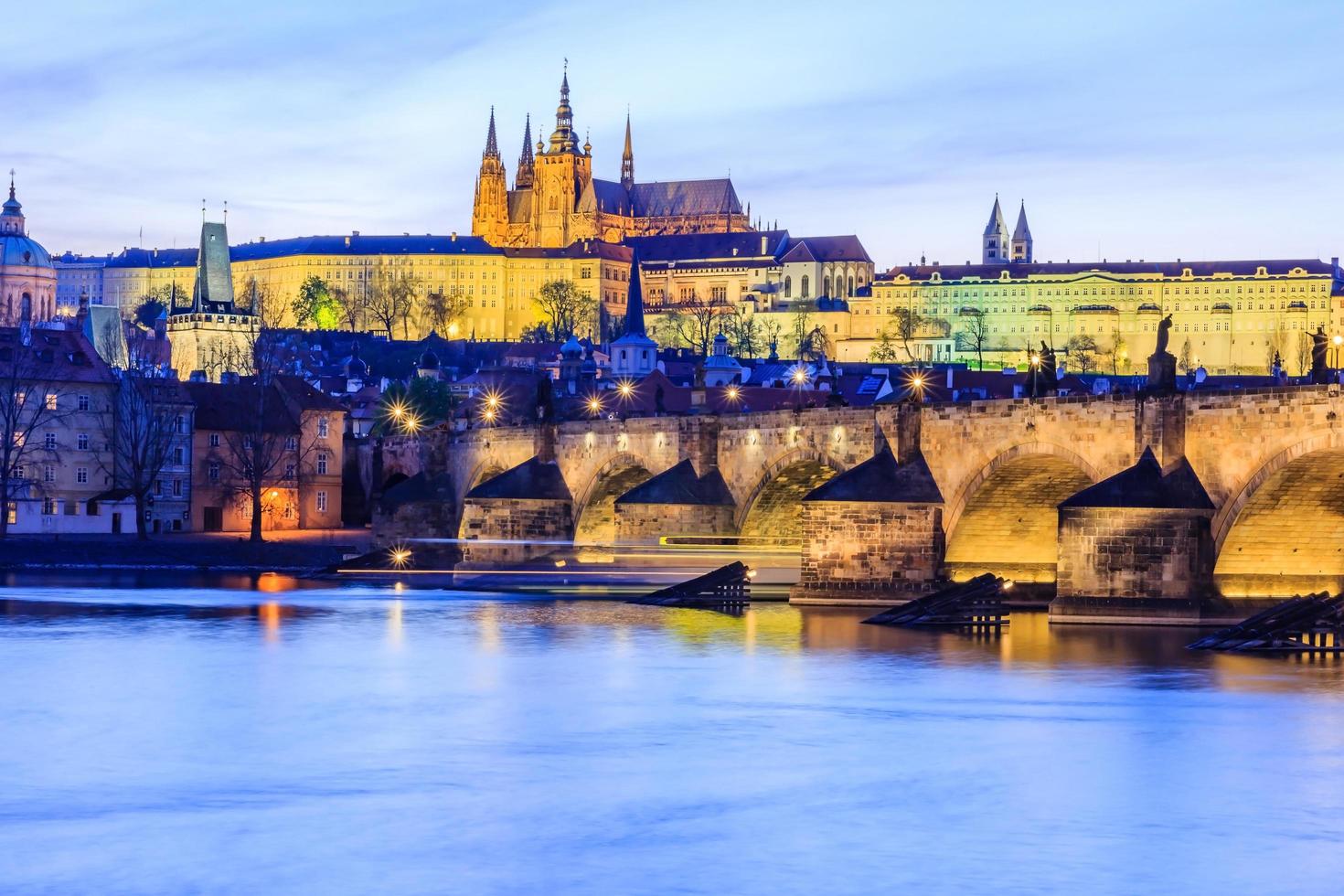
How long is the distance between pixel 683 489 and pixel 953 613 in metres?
13.6

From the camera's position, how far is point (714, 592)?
57.6 metres

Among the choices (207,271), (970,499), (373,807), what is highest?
(207,271)

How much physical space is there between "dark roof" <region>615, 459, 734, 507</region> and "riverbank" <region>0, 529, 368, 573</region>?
16770 mm

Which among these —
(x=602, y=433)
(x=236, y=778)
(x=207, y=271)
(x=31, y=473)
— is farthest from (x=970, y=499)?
(x=207, y=271)

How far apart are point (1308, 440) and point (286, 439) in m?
57.0

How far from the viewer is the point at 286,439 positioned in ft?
304

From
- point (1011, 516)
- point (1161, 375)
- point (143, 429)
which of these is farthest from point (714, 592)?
point (143, 429)

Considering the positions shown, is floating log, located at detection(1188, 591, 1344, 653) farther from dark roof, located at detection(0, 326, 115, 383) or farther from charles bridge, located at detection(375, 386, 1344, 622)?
dark roof, located at detection(0, 326, 115, 383)

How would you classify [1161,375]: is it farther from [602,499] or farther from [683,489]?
[602,499]

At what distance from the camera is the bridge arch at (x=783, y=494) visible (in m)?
59.4

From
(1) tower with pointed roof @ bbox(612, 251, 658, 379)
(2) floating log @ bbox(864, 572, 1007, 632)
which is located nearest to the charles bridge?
(2) floating log @ bbox(864, 572, 1007, 632)

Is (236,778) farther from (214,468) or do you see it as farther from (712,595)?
(214,468)

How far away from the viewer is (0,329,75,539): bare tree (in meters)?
81.8

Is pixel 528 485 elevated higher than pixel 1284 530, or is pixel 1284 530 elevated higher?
pixel 528 485
